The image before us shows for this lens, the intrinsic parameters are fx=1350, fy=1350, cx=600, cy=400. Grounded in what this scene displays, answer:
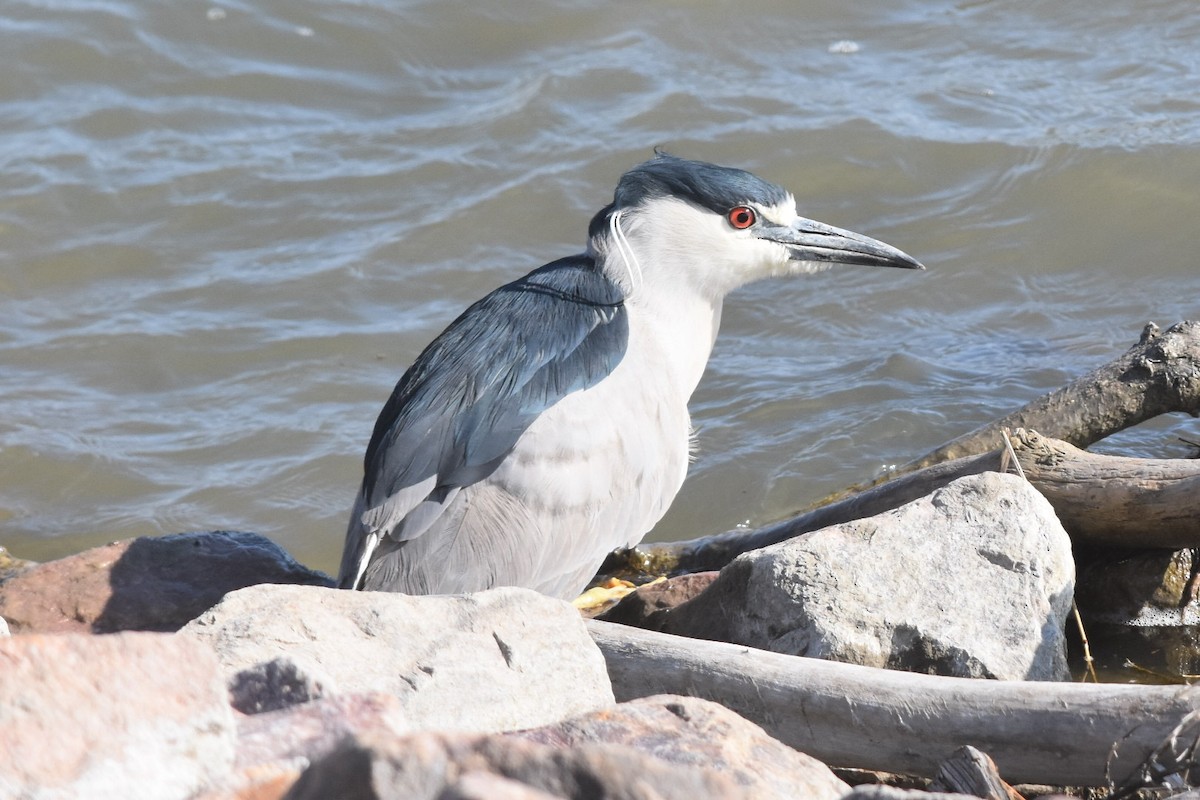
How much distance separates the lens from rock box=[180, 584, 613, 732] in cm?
239

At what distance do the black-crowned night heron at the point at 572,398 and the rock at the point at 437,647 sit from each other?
0.92 m

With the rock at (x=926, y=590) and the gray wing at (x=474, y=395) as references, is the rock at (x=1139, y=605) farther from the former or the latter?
the gray wing at (x=474, y=395)

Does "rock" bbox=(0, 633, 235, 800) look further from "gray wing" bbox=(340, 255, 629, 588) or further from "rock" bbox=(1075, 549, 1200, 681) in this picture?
"rock" bbox=(1075, 549, 1200, 681)

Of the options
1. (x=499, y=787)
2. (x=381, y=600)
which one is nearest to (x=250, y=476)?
(x=381, y=600)

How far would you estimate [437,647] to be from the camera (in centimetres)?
249

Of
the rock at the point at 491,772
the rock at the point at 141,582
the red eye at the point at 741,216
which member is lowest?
the rock at the point at 141,582

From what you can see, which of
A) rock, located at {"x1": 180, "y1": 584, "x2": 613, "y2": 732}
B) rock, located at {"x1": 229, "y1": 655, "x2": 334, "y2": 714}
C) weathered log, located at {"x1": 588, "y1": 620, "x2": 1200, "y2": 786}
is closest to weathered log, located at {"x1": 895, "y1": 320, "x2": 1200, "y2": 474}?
weathered log, located at {"x1": 588, "y1": 620, "x2": 1200, "y2": 786}

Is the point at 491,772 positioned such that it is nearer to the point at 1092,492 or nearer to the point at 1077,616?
the point at 1077,616

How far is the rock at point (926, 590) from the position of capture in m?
3.06

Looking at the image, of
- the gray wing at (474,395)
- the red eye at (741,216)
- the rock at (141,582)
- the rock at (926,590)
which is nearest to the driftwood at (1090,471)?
the rock at (926,590)

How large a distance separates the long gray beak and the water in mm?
1187

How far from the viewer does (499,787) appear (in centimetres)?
145

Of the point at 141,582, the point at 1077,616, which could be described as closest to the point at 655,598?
the point at 1077,616

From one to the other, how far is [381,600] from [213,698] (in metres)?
0.80
